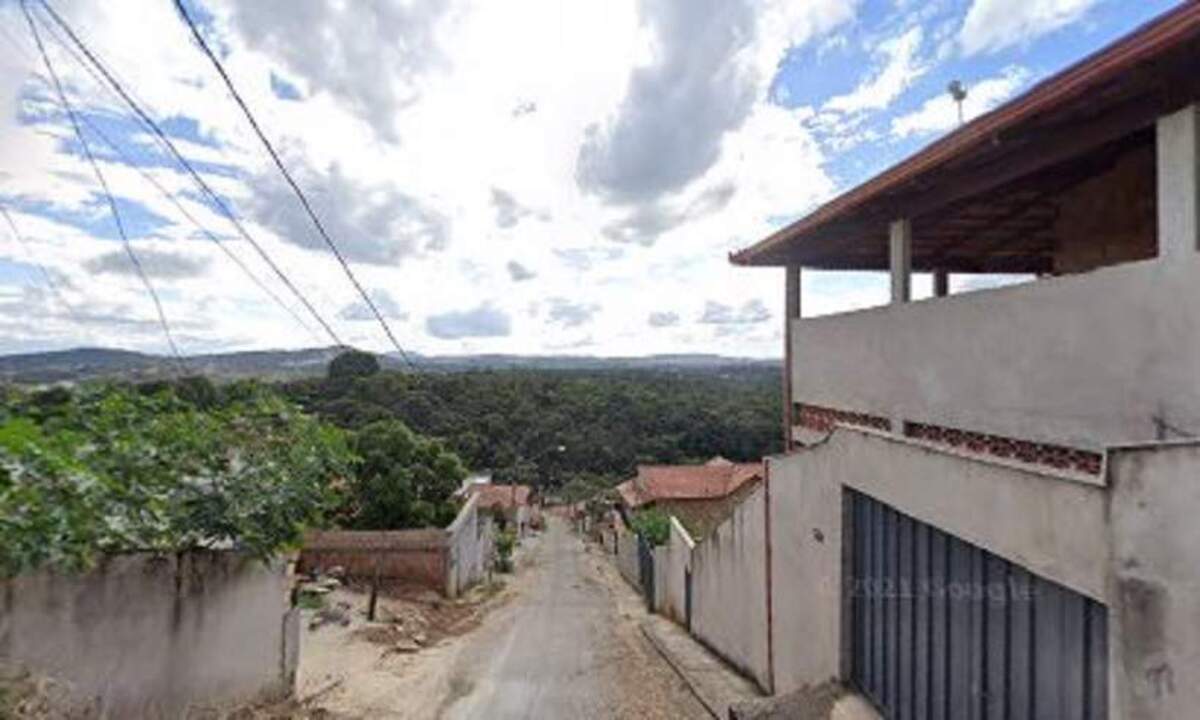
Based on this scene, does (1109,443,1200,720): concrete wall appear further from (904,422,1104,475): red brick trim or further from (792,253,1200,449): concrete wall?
(792,253,1200,449): concrete wall

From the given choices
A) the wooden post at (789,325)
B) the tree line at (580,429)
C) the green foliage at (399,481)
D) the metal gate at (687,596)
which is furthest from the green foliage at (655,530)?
the tree line at (580,429)

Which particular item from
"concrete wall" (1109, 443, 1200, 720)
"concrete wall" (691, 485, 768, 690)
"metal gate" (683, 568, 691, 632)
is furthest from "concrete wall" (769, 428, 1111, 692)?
"metal gate" (683, 568, 691, 632)

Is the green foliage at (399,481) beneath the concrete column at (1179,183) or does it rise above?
beneath

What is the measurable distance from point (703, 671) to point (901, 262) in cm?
623

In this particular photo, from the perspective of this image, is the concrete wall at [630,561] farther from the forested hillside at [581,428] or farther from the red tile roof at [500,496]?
the forested hillside at [581,428]

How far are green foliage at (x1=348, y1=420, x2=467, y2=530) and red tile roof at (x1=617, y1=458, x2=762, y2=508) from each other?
19.0 metres

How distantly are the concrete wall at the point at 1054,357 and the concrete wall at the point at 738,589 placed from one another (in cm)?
310

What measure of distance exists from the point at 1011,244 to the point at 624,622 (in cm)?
1028

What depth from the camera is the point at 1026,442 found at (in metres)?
5.86

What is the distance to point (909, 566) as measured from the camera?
665 cm

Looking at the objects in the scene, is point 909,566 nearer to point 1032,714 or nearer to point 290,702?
point 1032,714

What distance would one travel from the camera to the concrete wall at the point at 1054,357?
4.51 metres

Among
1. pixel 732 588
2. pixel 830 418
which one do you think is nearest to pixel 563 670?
pixel 732 588

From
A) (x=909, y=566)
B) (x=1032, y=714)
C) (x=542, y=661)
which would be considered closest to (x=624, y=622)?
(x=542, y=661)
